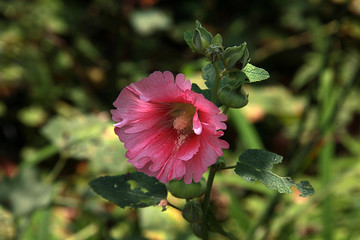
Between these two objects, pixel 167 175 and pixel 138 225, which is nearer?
pixel 167 175

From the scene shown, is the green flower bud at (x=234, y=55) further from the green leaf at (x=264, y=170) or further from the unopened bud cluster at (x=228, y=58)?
the green leaf at (x=264, y=170)

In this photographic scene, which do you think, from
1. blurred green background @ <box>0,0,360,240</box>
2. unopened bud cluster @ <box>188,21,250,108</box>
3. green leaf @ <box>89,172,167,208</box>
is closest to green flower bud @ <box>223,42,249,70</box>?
unopened bud cluster @ <box>188,21,250,108</box>

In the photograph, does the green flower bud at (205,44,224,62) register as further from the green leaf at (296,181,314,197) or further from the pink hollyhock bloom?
the green leaf at (296,181,314,197)

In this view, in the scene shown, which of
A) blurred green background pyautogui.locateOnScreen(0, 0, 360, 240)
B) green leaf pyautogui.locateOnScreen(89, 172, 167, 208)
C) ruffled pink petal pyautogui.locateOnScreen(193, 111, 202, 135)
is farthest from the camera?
blurred green background pyautogui.locateOnScreen(0, 0, 360, 240)

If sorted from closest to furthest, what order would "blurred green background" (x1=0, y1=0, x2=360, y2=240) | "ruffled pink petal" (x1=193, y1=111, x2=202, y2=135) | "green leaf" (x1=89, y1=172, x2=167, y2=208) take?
"ruffled pink petal" (x1=193, y1=111, x2=202, y2=135) → "green leaf" (x1=89, y1=172, x2=167, y2=208) → "blurred green background" (x1=0, y1=0, x2=360, y2=240)

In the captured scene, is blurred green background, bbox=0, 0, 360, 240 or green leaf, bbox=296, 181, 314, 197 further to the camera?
blurred green background, bbox=0, 0, 360, 240

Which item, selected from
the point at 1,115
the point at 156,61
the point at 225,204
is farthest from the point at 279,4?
the point at 1,115

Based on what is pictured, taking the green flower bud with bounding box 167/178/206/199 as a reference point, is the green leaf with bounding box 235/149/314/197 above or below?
above

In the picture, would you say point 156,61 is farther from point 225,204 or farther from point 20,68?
point 225,204

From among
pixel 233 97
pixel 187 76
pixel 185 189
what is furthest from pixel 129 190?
pixel 187 76
